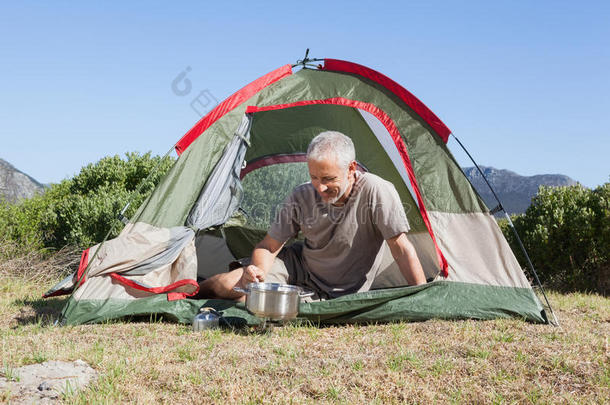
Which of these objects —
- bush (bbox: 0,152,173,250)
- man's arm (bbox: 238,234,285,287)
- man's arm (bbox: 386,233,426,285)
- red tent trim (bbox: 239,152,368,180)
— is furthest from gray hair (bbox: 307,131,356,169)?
bush (bbox: 0,152,173,250)

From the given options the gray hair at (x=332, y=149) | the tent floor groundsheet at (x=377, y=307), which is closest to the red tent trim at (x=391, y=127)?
the tent floor groundsheet at (x=377, y=307)

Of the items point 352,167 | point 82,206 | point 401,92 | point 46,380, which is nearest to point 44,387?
point 46,380

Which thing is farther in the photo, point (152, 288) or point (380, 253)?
point (380, 253)

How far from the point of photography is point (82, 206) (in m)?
5.70

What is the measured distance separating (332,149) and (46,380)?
1789mm

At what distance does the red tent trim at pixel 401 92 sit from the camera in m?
3.81

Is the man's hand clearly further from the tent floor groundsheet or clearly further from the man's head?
the man's head

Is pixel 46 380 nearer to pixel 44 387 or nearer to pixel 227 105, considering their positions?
pixel 44 387

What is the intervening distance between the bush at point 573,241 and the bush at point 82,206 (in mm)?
4036

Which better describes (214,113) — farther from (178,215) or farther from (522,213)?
(522,213)

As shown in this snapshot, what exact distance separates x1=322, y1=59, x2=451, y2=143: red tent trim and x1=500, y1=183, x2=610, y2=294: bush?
7.38ft

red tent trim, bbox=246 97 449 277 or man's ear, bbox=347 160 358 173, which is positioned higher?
red tent trim, bbox=246 97 449 277

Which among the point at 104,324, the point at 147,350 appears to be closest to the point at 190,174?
the point at 104,324

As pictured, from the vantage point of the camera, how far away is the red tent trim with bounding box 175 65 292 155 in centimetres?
379
